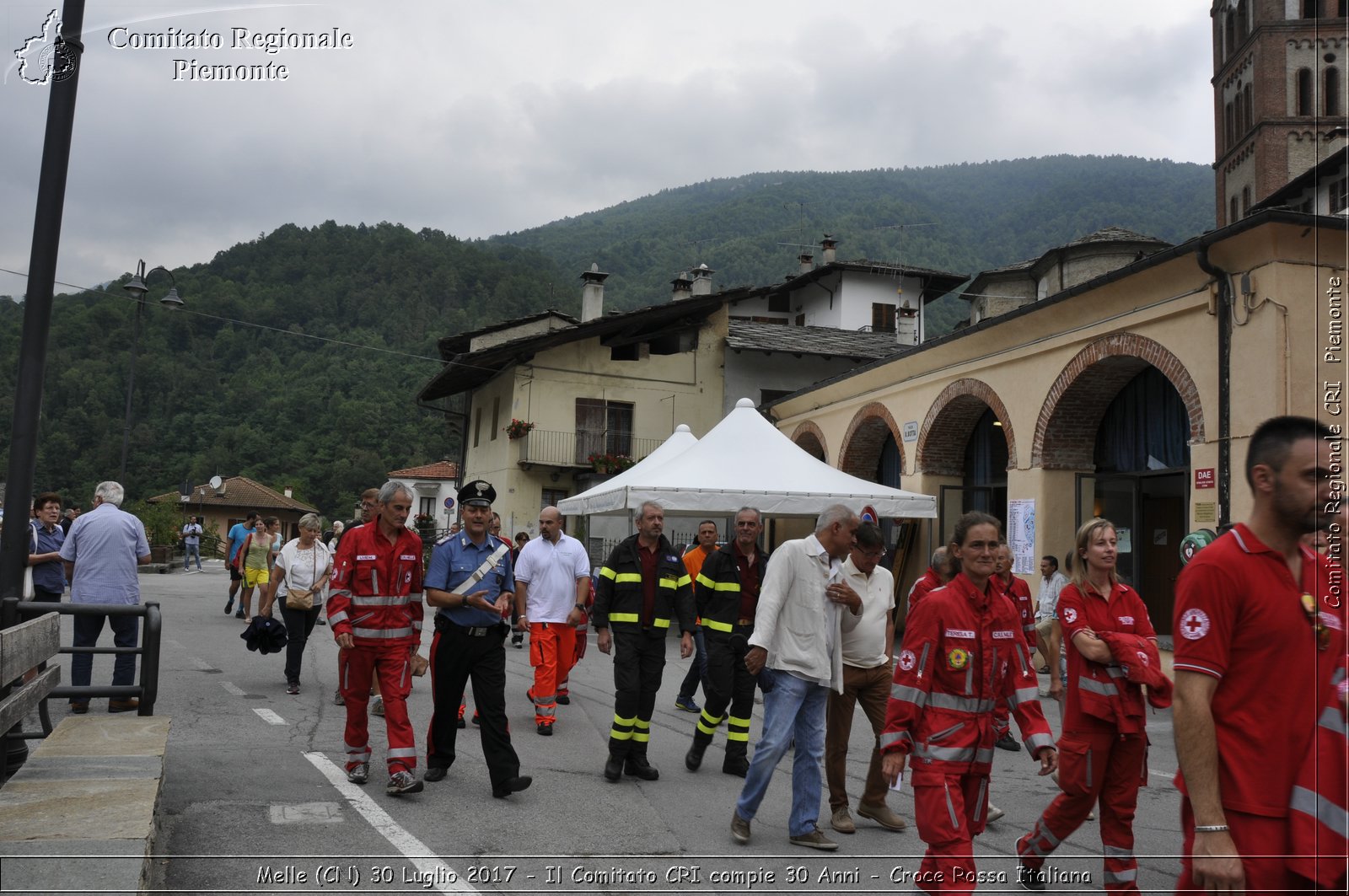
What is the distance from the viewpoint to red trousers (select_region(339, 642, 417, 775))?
6496 millimetres

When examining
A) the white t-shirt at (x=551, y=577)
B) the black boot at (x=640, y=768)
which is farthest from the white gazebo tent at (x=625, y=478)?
the black boot at (x=640, y=768)

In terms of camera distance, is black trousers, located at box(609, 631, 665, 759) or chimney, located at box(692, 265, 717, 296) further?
chimney, located at box(692, 265, 717, 296)

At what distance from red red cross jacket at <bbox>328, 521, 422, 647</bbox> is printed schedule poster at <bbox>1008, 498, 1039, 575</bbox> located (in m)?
11.2

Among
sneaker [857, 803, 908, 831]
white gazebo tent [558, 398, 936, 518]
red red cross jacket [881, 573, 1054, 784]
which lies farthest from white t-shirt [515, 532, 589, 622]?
white gazebo tent [558, 398, 936, 518]

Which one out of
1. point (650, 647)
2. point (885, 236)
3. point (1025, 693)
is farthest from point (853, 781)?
point (885, 236)

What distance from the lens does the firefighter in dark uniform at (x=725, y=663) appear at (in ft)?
25.8

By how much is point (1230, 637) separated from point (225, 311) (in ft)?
130

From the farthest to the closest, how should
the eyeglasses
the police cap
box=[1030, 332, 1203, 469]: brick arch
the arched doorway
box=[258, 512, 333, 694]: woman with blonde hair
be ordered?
the arched doorway → box=[1030, 332, 1203, 469]: brick arch → box=[258, 512, 333, 694]: woman with blonde hair → the police cap → the eyeglasses

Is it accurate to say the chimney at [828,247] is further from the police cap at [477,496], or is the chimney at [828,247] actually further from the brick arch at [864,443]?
the police cap at [477,496]

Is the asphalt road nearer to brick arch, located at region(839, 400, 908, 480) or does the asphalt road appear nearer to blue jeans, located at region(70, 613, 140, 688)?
blue jeans, located at region(70, 613, 140, 688)

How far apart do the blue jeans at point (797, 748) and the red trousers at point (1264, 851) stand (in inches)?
127

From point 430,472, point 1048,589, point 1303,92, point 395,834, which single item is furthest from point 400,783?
point 1303,92

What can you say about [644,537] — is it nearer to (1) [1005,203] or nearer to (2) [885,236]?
(2) [885,236]

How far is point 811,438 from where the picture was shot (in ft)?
82.5
